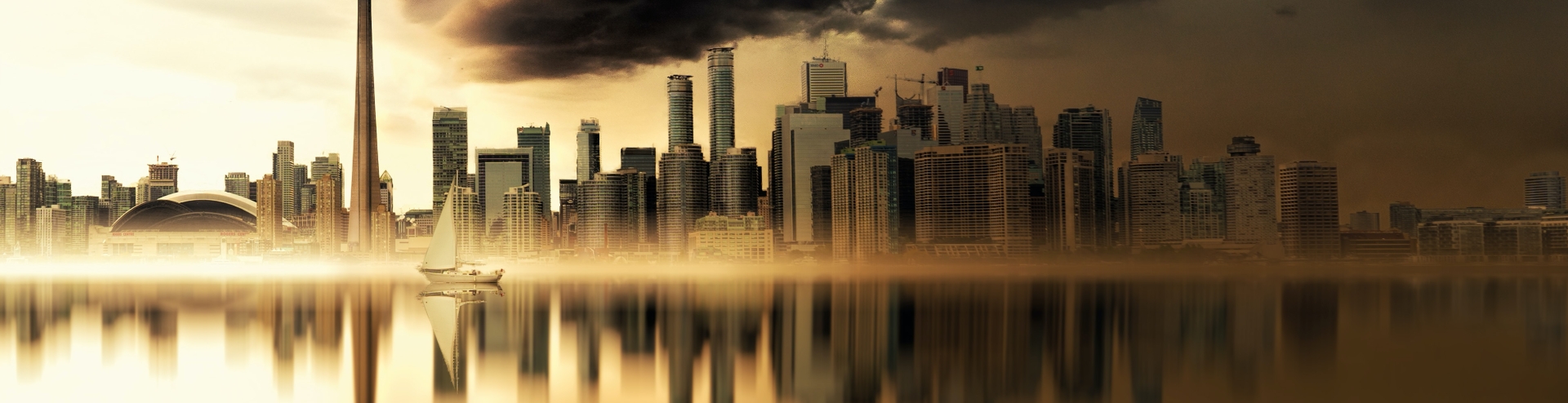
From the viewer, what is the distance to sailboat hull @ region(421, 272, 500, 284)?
9456 cm

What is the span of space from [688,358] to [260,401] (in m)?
15.6

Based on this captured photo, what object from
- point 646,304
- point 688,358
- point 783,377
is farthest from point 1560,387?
point 646,304

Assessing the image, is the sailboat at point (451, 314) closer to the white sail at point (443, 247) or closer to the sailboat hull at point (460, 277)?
the sailboat hull at point (460, 277)

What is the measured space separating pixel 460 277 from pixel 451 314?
31.5 m

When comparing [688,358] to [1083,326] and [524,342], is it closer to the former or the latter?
[524,342]

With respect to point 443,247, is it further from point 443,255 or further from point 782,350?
point 782,350

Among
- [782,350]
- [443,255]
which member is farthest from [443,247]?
[782,350]

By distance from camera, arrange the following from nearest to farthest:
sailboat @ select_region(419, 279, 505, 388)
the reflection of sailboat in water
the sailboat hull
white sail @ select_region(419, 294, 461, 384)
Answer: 1. the reflection of sailboat in water
2. sailboat @ select_region(419, 279, 505, 388)
3. white sail @ select_region(419, 294, 461, 384)
4. the sailboat hull

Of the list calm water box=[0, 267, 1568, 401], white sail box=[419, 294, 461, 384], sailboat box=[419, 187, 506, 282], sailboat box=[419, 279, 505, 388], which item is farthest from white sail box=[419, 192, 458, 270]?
calm water box=[0, 267, 1568, 401]

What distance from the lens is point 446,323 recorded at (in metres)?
59.8

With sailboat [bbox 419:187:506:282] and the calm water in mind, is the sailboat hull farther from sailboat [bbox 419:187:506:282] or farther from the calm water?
the calm water

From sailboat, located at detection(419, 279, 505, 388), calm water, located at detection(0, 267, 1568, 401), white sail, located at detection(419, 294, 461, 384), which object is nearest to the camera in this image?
calm water, located at detection(0, 267, 1568, 401)

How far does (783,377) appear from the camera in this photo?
132 ft

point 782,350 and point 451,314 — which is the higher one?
point 451,314
